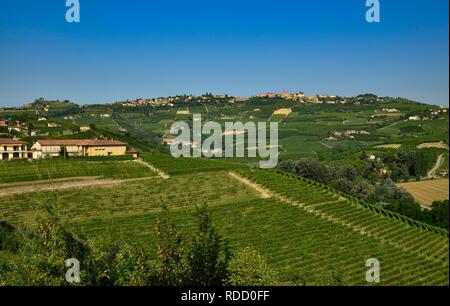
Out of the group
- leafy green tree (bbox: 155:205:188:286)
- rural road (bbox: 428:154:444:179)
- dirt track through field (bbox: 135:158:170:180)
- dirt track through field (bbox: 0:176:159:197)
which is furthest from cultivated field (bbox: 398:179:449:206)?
leafy green tree (bbox: 155:205:188:286)

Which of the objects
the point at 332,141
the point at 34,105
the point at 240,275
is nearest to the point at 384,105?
the point at 332,141

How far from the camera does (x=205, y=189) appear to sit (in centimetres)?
4031

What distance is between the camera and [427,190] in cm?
5447

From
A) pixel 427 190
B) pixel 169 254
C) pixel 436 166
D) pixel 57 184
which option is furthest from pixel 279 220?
pixel 436 166

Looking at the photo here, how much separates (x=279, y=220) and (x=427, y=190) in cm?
2841

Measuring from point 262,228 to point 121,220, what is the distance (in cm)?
918

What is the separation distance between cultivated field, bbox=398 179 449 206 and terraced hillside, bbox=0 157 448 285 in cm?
1430

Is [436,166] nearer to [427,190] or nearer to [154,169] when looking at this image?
A: [427,190]

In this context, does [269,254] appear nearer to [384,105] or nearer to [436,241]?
[436,241]

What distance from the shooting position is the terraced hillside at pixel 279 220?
25.7 metres

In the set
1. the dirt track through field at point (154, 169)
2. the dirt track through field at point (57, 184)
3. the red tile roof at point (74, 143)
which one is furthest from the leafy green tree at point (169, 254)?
the red tile roof at point (74, 143)

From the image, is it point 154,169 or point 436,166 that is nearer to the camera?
point 154,169

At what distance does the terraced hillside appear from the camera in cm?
2572

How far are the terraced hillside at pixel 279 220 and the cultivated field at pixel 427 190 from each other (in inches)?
563
